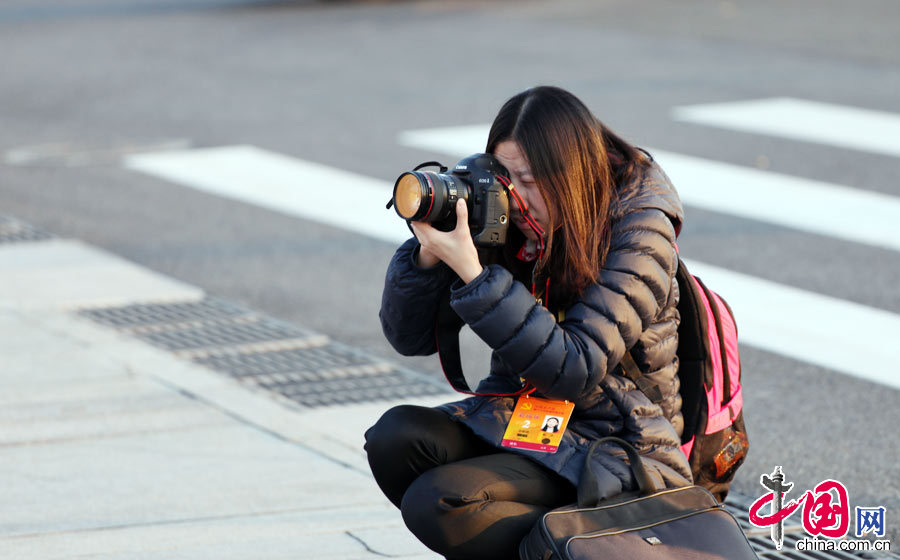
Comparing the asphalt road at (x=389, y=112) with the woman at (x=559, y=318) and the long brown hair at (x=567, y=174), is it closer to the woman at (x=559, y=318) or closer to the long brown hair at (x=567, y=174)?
the woman at (x=559, y=318)

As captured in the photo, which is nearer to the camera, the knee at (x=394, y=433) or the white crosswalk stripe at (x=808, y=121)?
the knee at (x=394, y=433)

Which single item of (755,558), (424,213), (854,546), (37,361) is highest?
(424,213)

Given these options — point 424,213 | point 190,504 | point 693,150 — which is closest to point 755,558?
point 424,213

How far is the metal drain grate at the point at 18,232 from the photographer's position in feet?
24.9

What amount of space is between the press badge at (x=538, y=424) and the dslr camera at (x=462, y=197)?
0.39m

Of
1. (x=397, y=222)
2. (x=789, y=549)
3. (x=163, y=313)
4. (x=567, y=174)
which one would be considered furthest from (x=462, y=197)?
(x=397, y=222)

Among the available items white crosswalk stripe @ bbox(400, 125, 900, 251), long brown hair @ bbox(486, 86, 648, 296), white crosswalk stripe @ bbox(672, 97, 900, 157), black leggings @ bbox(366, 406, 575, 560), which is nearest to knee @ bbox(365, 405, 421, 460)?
black leggings @ bbox(366, 406, 575, 560)

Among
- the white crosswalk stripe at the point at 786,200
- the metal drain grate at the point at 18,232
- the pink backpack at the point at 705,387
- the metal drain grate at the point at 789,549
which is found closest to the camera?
the pink backpack at the point at 705,387

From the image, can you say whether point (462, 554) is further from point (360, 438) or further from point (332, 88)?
point (332, 88)

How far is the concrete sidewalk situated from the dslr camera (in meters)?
1.04

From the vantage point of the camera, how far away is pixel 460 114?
10.5 metres

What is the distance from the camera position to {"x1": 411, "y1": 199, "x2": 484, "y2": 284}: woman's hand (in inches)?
124

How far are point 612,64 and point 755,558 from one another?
9819 mm

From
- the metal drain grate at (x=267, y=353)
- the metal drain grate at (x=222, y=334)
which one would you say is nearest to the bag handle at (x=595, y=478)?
the metal drain grate at (x=267, y=353)
